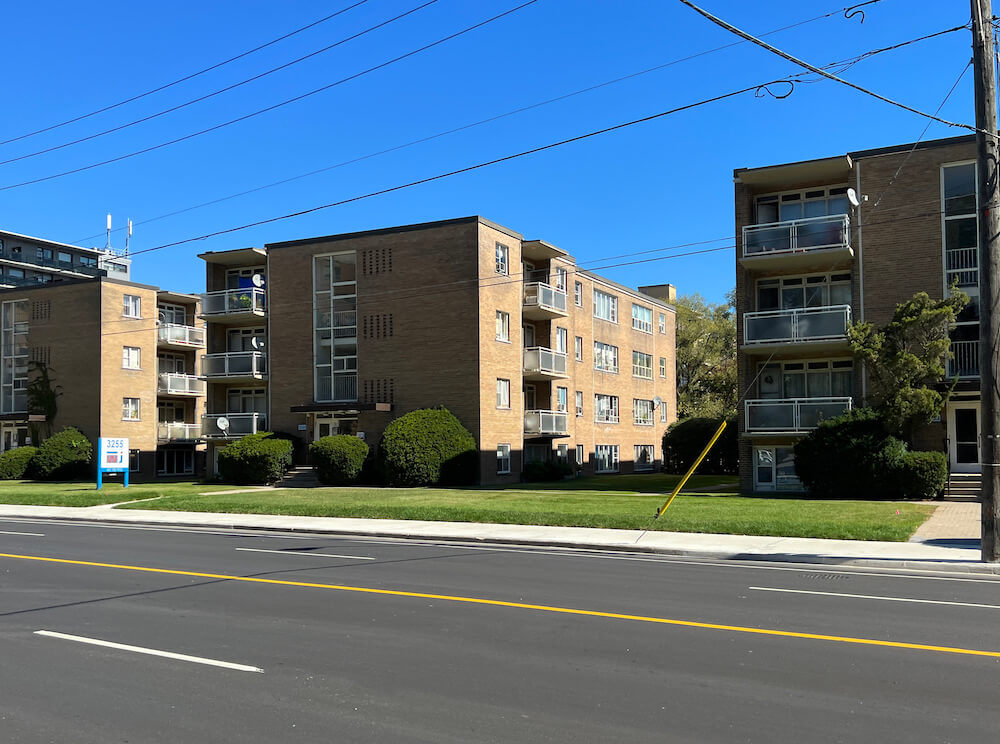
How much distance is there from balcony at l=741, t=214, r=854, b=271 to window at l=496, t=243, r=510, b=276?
11.6 meters

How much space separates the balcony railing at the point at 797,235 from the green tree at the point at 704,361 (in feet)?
125

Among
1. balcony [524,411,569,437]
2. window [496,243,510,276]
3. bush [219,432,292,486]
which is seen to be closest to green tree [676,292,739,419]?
balcony [524,411,569,437]

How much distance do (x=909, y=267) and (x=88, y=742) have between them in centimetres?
2949

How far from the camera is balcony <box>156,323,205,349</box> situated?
5262cm

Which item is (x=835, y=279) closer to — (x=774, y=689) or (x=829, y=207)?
(x=829, y=207)

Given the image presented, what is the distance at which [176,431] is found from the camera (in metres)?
53.3

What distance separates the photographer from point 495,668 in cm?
741

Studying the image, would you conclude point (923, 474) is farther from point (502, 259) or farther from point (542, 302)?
point (502, 259)

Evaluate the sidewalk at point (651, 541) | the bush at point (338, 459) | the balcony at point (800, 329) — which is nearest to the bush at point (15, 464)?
the bush at point (338, 459)

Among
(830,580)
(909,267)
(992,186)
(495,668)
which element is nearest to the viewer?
(495,668)

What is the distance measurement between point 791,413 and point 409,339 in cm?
1626

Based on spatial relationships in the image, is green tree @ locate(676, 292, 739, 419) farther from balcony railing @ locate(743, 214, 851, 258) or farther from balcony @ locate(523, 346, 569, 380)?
balcony railing @ locate(743, 214, 851, 258)

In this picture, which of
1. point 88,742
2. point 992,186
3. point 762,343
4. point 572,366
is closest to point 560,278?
point 572,366

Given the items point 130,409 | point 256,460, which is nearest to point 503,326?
point 256,460
